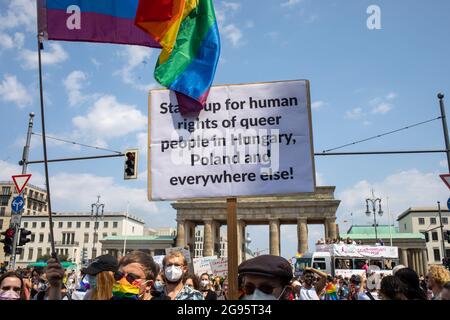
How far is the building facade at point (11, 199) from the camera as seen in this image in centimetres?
11869

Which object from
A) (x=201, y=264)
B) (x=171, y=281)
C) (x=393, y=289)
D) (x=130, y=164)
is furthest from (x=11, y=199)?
(x=393, y=289)

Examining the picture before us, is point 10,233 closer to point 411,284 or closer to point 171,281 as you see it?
point 171,281

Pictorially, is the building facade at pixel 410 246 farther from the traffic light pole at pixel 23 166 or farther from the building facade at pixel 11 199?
the building facade at pixel 11 199

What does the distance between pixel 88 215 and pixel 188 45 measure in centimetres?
12290

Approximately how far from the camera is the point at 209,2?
5762 mm

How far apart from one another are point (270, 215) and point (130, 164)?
64.4m

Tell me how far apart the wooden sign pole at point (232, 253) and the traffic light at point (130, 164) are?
12459mm

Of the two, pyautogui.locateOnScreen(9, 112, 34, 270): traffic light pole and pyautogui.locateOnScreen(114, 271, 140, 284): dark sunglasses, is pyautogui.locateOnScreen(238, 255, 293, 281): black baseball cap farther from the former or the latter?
pyautogui.locateOnScreen(9, 112, 34, 270): traffic light pole

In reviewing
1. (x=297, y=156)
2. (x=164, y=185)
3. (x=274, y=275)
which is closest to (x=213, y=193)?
(x=164, y=185)

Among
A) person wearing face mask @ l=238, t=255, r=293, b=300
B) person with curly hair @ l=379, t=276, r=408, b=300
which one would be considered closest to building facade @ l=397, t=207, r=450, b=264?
person with curly hair @ l=379, t=276, r=408, b=300

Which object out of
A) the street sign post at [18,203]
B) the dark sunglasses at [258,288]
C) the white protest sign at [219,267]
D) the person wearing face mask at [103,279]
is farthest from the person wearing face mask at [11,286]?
the white protest sign at [219,267]

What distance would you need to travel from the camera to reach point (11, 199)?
119750mm

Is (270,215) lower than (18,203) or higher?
higher

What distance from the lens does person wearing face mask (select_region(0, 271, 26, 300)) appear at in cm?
459
